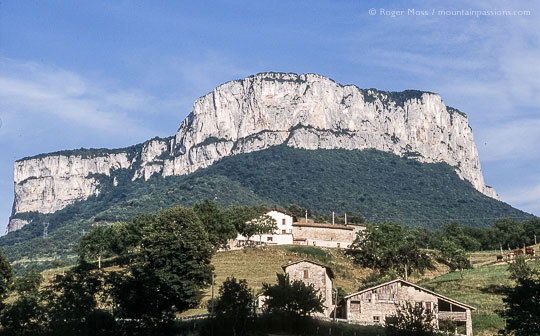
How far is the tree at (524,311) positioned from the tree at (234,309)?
20540mm

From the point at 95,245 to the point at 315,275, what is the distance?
167ft

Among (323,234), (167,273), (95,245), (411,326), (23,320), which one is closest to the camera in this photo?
(411,326)

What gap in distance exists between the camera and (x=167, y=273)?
61.8 m

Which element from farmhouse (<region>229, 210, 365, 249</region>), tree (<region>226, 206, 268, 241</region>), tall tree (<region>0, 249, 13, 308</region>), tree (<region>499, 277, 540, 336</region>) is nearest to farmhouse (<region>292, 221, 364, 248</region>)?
farmhouse (<region>229, 210, 365, 249</region>)

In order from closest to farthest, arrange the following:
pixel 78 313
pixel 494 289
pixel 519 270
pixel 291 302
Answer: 1. pixel 78 313
2. pixel 291 302
3. pixel 519 270
4. pixel 494 289

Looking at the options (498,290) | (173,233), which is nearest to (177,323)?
(173,233)

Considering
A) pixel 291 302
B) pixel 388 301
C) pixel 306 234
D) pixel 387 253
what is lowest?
pixel 291 302

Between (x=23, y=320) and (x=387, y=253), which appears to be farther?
(x=387, y=253)

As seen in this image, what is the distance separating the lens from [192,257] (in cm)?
6562

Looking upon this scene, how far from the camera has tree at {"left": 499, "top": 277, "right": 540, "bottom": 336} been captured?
151 feet

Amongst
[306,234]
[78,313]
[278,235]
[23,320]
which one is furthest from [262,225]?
[23,320]

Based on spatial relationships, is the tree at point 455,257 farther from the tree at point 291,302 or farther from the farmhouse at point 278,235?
the tree at point 291,302

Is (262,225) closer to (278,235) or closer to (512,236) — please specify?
(278,235)

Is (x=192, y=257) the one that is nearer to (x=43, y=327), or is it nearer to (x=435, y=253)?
(x=43, y=327)
